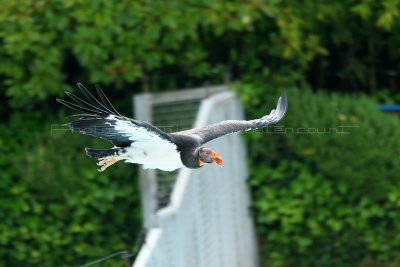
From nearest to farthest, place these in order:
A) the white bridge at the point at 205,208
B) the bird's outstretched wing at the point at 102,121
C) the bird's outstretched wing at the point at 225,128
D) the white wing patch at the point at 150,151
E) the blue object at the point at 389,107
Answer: the bird's outstretched wing at the point at 102,121 → the white wing patch at the point at 150,151 → the bird's outstretched wing at the point at 225,128 → the white bridge at the point at 205,208 → the blue object at the point at 389,107

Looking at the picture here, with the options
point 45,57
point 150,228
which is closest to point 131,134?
point 150,228

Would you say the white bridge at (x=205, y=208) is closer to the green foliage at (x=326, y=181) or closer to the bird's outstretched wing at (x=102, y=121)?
the green foliage at (x=326, y=181)

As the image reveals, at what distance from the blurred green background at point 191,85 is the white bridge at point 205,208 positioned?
0.19 meters

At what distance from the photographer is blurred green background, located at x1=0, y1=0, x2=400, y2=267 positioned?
8.08 m

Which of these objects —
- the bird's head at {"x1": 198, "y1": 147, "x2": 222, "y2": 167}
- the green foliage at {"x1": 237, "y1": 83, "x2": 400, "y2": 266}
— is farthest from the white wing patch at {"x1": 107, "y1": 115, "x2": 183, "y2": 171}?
the green foliage at {"x1": 237, "y1": 83, "x2": 400, "y2": 266}

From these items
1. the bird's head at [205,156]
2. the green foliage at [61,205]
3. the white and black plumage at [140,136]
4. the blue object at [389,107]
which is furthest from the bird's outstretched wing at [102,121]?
the blue object at [389,107]

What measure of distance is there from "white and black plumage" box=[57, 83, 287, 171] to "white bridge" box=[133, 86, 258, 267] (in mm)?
570

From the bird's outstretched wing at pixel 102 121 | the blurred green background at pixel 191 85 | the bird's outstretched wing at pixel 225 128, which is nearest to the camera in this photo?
the bird's outstretched wing at pixel 102 121

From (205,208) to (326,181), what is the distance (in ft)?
4.74

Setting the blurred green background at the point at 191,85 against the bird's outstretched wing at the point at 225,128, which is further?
the blurred green background at the point at 191,85

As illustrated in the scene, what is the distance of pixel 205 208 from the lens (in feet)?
25.3

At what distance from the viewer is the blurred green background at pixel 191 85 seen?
808 centimetres

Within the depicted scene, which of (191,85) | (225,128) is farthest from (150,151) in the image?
(191,85)

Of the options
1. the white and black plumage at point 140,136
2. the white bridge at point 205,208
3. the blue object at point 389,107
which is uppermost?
the blue object at point 389,107
